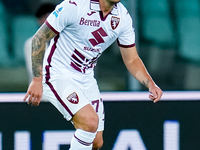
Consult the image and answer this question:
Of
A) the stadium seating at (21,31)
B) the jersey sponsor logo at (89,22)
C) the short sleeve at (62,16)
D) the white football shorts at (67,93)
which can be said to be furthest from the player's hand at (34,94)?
the stadium seating at (21,31)

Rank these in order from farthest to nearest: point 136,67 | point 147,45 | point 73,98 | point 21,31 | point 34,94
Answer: point 147,45
point 21,31
point 136,67
point 73,98
point 34,94

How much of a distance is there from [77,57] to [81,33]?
0.20 m

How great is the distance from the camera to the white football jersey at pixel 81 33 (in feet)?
10.9

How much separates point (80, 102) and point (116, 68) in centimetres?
141

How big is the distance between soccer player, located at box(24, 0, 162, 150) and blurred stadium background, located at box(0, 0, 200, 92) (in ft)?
3.18

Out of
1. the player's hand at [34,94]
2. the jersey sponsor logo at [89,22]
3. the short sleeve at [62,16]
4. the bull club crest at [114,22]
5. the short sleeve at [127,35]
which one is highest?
the short sleeve at [62,16]

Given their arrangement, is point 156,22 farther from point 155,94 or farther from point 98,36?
point 155,94

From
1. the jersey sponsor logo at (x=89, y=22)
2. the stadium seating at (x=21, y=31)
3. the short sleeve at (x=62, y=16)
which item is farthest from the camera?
the stadium seating at (x=21, y=31)

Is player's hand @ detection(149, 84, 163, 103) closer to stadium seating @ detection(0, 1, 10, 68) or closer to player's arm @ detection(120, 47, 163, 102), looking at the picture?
player's arm @ detection(120, 47, 163, 102)

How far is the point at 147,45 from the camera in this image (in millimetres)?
4715

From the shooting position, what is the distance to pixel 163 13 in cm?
471

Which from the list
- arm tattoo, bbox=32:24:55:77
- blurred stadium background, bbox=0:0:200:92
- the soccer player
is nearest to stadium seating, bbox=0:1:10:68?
blurred stadium background, bbox=0:0:200:92

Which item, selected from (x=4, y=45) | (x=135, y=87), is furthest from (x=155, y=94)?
(x=4, y=45)

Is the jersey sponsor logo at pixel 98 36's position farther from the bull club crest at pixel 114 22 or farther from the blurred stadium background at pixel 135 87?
the blurred stadium background at pixel 135 87
